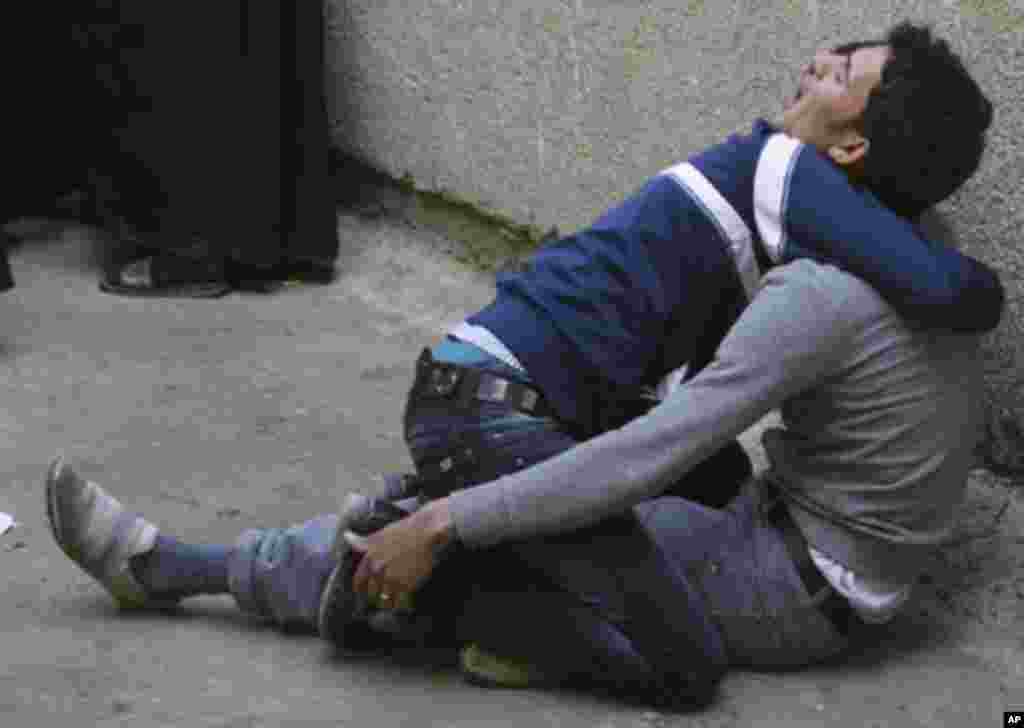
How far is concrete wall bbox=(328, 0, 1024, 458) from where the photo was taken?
3637 millimetres

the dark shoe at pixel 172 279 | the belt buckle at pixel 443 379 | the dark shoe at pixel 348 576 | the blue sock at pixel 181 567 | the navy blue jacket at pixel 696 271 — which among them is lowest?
the dark shoe at pixel 172 279

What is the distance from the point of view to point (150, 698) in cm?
318

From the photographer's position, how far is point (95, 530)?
3.36 m

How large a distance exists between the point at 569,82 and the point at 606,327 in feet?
5.13

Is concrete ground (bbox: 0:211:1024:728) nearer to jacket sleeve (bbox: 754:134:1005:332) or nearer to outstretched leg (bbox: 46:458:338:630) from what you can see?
outstretched leg (bbox: 46:458:338:630)

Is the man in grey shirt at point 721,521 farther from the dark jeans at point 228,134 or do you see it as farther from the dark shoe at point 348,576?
the dark jeans at point 228,134

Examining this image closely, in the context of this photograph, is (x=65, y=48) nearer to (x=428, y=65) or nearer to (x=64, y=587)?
(x=428, y=65)

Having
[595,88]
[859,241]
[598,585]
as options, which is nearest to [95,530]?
[598,585]

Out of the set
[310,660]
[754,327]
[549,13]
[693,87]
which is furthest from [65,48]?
[754,327]

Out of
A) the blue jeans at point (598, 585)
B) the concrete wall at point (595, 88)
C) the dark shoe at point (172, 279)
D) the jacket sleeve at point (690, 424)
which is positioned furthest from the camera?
the dark shoe at point (172, 279)

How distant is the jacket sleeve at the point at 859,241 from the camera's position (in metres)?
3.06

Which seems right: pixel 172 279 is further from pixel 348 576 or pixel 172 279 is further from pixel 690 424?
pixel 690 424

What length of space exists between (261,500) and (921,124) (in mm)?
1427

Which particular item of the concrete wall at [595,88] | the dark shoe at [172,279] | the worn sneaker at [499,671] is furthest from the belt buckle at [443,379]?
the dark shoe at [172,279]
